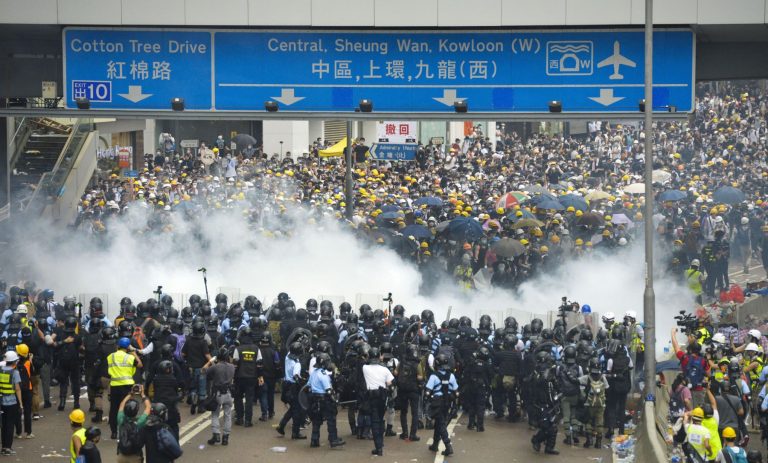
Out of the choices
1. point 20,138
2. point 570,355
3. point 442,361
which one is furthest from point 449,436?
point 20,138

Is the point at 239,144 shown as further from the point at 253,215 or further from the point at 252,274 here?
the point at 252,274

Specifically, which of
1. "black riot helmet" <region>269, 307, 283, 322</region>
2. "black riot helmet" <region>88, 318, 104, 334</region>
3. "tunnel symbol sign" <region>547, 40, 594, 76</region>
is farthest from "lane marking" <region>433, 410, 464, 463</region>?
"tunnel symbol sign" <region>547, 40, 594, 76</region>

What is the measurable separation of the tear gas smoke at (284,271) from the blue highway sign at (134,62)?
20.0ft

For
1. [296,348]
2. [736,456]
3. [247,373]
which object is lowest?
[736,456]

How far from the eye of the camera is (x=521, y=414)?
17625mm

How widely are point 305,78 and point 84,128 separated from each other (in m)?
17.4

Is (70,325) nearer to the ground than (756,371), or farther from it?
farther from it

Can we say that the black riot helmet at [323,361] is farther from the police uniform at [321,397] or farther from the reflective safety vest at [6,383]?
the reflective safety vest at [6,383]

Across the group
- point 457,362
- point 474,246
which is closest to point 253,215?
point 474,246

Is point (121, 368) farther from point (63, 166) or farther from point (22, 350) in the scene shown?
point (63, 166)

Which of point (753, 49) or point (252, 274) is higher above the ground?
point (753, 49)

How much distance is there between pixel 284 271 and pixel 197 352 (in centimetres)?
1023

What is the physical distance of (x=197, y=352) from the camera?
16.4 metres

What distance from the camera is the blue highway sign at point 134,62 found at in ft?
59.5
